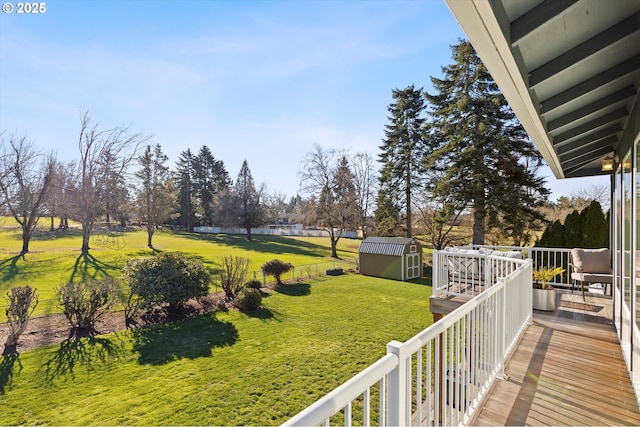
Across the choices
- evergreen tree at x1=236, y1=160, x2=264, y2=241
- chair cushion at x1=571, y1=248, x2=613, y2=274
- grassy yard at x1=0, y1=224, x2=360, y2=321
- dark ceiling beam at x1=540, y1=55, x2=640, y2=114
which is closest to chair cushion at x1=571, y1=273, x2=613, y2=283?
chair cushion at x1=571, y1=248, x2=613, y2=274

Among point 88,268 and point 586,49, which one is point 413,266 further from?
point 88,268

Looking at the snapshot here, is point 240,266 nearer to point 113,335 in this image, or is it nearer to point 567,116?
point 113,335

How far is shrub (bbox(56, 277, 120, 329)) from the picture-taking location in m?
8.07

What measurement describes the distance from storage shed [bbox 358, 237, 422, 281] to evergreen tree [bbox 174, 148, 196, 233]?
90.6 feet

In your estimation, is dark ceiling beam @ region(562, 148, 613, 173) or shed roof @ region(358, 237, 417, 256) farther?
shed roof @ region(358, 237, 417, 256)

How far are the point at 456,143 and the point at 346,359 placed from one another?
12.6 meters

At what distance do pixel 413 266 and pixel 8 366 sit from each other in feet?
48.4

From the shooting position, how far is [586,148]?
15.0ft

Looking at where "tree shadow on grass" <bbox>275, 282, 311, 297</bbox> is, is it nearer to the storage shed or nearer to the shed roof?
the storage shed

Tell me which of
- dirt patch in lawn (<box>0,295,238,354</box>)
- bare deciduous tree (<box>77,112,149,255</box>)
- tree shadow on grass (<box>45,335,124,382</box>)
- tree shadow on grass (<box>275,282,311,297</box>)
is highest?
bare deciduous tree (<box>77,112,149,255</box>)

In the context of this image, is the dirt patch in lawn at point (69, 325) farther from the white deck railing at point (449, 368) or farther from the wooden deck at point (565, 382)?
the wooden deck at point (565, 382)

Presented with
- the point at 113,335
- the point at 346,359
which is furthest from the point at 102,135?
the point at 346,359

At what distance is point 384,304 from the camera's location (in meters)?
10.7

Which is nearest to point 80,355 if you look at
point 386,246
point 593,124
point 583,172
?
point 593,124
